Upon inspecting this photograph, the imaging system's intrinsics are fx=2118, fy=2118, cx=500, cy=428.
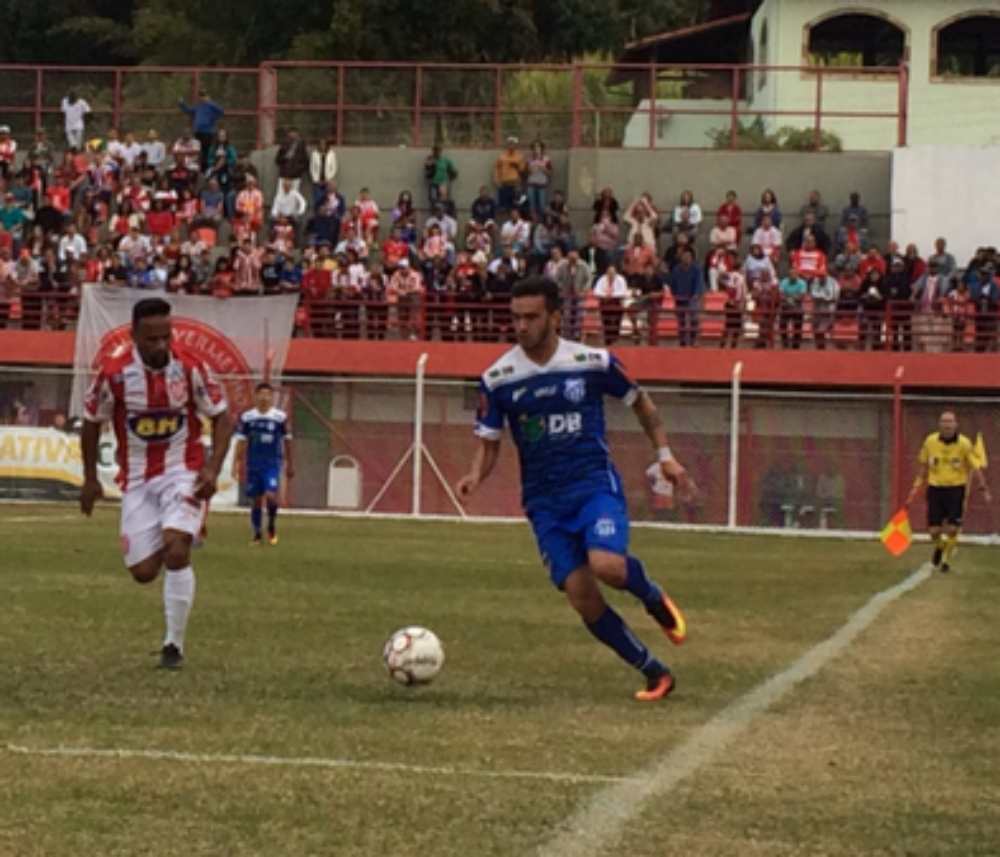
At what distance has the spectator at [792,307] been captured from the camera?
110ft

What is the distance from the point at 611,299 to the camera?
33312 mm

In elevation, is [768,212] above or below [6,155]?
below

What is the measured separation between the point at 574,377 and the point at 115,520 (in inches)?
754

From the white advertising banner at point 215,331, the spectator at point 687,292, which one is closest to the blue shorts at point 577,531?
the white advertising banner at point 215,331

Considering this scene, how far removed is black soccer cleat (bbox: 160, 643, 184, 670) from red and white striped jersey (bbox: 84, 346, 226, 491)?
87cm

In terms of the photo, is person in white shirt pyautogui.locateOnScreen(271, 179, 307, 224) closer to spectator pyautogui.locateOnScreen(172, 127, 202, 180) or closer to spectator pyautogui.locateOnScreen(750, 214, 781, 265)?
spectator pyautogui.locateOnScreen(172, 127, 202, 180)

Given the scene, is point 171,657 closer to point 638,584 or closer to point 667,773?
point 638,584

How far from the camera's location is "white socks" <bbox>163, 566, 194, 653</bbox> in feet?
36.2

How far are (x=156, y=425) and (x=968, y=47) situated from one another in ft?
125

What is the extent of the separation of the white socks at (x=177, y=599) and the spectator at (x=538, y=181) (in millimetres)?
27070

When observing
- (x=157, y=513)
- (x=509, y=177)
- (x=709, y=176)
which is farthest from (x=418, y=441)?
(x=157, y=513)

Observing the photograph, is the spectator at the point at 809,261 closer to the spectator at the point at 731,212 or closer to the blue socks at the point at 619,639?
the spectator at the point at 731,212

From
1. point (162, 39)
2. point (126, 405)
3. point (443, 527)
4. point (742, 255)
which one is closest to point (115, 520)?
point (443, 527)

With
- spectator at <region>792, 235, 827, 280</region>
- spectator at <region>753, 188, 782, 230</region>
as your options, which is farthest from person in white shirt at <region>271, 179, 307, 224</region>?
spectator at <region>792, 235, 827, 280</region>
